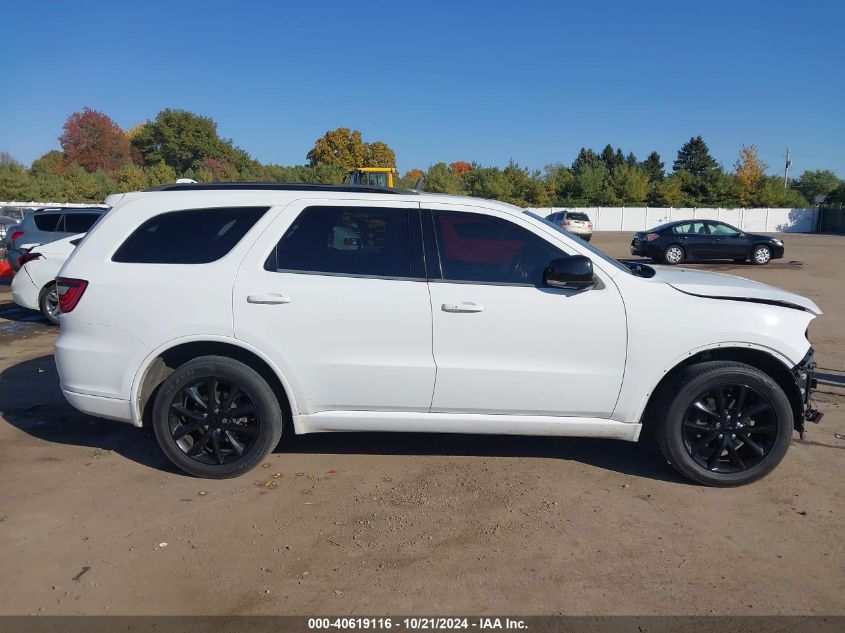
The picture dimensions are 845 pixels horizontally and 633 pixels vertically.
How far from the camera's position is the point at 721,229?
2228 centimetres

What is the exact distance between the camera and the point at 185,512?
3.98 m

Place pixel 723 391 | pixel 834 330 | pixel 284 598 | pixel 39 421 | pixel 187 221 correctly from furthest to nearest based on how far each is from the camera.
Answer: pixel 834 330 → pixel 39 421 → pixel 187 221 → pixel 723 391 → pixel 284 598

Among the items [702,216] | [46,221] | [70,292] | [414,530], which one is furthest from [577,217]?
[414,530]

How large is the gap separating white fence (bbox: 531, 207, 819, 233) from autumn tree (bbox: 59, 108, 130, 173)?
4421 centimetres

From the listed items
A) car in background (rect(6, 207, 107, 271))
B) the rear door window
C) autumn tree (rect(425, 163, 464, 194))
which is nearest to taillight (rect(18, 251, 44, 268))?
car in background (rect(6, 207, 107, 271))

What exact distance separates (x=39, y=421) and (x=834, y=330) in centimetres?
1001

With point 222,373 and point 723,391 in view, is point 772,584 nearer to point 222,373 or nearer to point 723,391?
point 723,391

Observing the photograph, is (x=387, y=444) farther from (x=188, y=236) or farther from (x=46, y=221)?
(x=46, y=221)

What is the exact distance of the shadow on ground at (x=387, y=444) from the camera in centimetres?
478

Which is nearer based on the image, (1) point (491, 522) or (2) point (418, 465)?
(1) point (491, 522)

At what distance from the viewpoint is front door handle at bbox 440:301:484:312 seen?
13.7ft

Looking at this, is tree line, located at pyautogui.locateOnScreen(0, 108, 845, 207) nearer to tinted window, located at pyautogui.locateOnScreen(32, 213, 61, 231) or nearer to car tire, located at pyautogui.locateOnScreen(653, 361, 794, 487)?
tinted window, located at pyautogui.locateOnScreen(32, 213, 61, 231)

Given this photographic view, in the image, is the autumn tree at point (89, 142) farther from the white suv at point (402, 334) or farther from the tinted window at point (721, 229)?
the white suv at point (402, 334)

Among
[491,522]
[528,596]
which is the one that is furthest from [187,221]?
[528,596]
